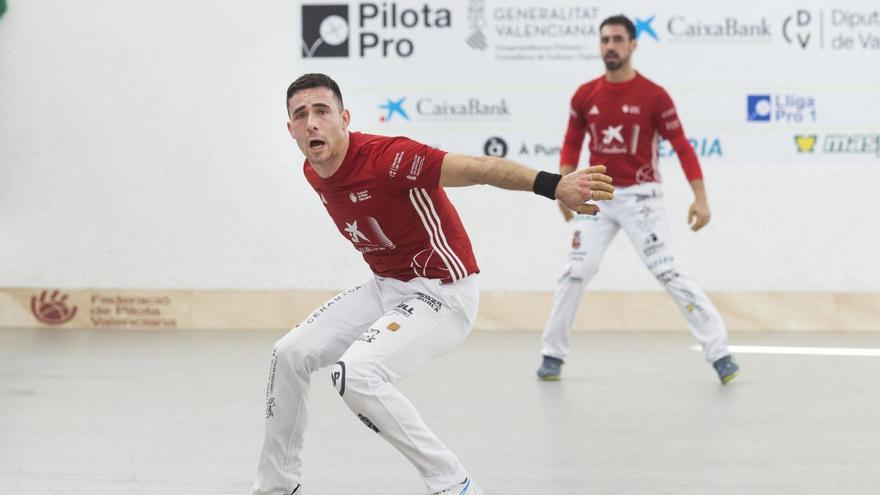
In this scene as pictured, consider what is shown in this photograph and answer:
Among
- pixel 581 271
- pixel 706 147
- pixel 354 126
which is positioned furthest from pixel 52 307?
pixel 706 147

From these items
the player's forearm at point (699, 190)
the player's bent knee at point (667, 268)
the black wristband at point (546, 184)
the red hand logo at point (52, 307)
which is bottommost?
the red hand logo at point (52, 307)

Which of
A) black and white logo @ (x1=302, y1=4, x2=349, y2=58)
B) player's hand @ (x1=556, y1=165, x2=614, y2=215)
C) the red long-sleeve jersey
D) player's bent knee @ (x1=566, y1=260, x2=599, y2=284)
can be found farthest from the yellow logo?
player's hand @ (x1=556, y1=165, x2=614, y2=215)

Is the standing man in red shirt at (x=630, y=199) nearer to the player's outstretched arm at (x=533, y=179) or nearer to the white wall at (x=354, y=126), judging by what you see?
the white wall at (x=354, y=126)

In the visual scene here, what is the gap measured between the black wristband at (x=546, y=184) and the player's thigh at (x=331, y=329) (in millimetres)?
895

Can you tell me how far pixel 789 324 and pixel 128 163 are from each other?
5531 mm

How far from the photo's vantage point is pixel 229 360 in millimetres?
8602

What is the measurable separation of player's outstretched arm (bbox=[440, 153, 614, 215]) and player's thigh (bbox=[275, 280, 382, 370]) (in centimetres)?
64

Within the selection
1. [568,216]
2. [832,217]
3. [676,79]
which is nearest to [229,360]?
[568,216]

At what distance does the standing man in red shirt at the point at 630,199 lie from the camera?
Result: 765 centimetres

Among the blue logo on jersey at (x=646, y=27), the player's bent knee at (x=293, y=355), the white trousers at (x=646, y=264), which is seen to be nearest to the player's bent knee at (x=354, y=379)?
the player's bent knee at (x=293, y=355)

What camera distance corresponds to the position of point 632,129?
7.72 metres

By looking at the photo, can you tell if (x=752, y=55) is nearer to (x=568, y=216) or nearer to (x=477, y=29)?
(x=477, y=29)

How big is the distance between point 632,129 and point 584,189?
3.70 metres

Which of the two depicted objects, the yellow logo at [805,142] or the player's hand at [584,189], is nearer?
the player's hand at [584,189]
